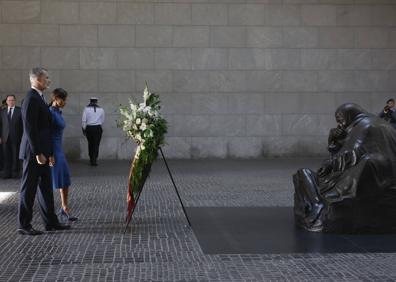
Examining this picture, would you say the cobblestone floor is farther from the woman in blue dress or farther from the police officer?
Answer: the police officer

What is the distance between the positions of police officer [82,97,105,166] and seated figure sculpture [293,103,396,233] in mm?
8980

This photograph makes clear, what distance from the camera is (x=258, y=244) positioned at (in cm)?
737

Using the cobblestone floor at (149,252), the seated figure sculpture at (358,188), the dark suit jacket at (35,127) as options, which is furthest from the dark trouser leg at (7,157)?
the seated figure sculpture at (358,188)

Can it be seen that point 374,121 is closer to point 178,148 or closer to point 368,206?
point 368,206

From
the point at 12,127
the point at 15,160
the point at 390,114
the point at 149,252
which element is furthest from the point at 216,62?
the point at 149,252

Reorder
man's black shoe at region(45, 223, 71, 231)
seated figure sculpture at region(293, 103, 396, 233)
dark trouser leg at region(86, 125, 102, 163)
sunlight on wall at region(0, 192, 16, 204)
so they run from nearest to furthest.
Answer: seated figure sculpture at region(293, 103, 396, 233), man's black shoe at region(45, 223, 71, 231), sunlight on wall at region(0, 192, 16, 204), dark trouser leg at region(86, 125, 102, 163)

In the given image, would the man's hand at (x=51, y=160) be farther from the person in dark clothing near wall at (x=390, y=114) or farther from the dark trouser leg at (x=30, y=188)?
the person in dark clothing near wall at (x=390, y=114)

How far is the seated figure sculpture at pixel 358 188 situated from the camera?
302 inches

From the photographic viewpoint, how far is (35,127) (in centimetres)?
786

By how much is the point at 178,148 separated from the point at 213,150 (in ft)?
3.19

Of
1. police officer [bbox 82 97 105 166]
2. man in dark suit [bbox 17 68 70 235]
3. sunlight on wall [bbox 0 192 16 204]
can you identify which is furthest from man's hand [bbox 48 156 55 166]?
police officer [bbox 82 97 105 166]

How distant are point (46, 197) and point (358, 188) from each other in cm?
385

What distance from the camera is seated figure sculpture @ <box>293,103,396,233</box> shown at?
768cm

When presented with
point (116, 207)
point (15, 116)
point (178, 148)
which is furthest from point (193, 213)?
point (178, 148)
